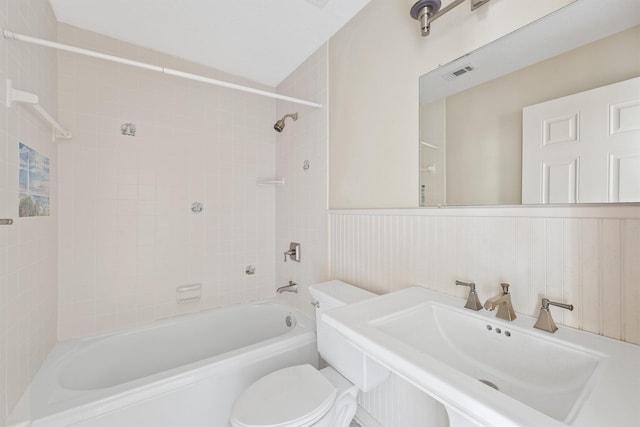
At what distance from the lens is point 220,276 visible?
2.20 m

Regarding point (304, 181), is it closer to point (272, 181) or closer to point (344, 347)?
point (272, 181)

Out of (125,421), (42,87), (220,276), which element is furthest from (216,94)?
(125,421)

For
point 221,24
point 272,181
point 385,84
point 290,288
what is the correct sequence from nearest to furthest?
1. point 385,84
2. point 221,24
3. point 290,288
4. point 272,181

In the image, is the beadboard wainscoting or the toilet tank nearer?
the beadboard wainscoting

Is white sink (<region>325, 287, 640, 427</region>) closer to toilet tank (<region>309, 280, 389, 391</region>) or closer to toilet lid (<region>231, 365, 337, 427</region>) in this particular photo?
toilet tank (<region>309, 280, 389, 391</region>)

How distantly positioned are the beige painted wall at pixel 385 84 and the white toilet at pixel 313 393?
0.63 m

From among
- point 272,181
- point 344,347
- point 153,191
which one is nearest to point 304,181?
point 272,181

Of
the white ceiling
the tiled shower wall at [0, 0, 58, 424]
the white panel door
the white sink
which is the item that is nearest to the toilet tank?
the white sink

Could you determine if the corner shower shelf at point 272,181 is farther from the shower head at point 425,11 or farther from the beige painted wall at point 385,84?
the shower head at point 425,11

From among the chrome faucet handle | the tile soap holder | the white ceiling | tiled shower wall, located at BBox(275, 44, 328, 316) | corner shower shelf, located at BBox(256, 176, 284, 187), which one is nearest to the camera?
the chrome faucet handle

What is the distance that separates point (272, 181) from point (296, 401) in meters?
1.63

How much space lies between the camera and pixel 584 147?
0.75m

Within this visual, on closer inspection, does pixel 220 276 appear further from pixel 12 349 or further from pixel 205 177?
pixel 12 349

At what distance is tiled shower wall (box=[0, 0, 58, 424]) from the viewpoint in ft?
3.19
